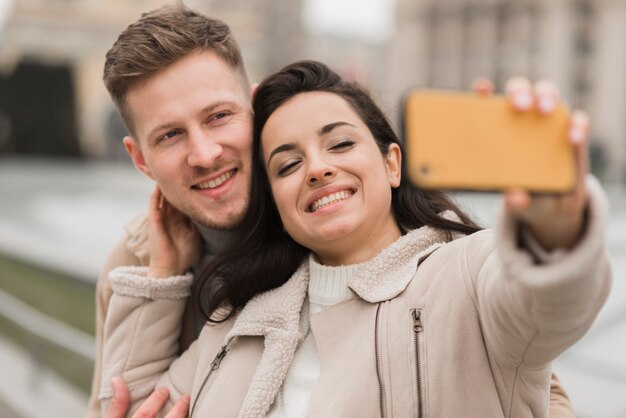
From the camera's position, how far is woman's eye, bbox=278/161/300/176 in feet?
6.21

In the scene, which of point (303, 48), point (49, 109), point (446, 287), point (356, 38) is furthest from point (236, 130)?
point (356, 38)

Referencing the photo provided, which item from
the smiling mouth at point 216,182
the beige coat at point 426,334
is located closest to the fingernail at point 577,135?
the beige coat at point 426,334

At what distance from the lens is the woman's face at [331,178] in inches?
70.4

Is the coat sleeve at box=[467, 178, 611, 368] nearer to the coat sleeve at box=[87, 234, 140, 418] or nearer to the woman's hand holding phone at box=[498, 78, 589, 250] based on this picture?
the woman's hand holding phone at box=[498, 78, 589, 250]

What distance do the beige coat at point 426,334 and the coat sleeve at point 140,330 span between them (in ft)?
0.60

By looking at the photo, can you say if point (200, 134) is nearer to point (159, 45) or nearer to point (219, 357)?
point (159, 45)

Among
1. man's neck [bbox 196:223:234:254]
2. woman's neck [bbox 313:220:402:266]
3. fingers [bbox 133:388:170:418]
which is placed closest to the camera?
woman's neck [bbox 313:220:402:266]

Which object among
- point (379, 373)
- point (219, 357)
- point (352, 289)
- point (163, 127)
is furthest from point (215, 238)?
point (379, 373)

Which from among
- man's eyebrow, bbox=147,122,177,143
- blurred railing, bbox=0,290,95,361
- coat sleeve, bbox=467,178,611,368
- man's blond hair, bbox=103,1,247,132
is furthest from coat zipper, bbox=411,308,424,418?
blurred railing, bbox=0,290,95,361

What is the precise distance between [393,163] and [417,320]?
20.5 inches

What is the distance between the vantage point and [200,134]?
2199mm

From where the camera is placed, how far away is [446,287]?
160cm

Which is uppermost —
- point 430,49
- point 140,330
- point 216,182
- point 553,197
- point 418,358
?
point 553,197

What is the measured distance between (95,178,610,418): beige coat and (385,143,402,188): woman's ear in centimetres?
18
